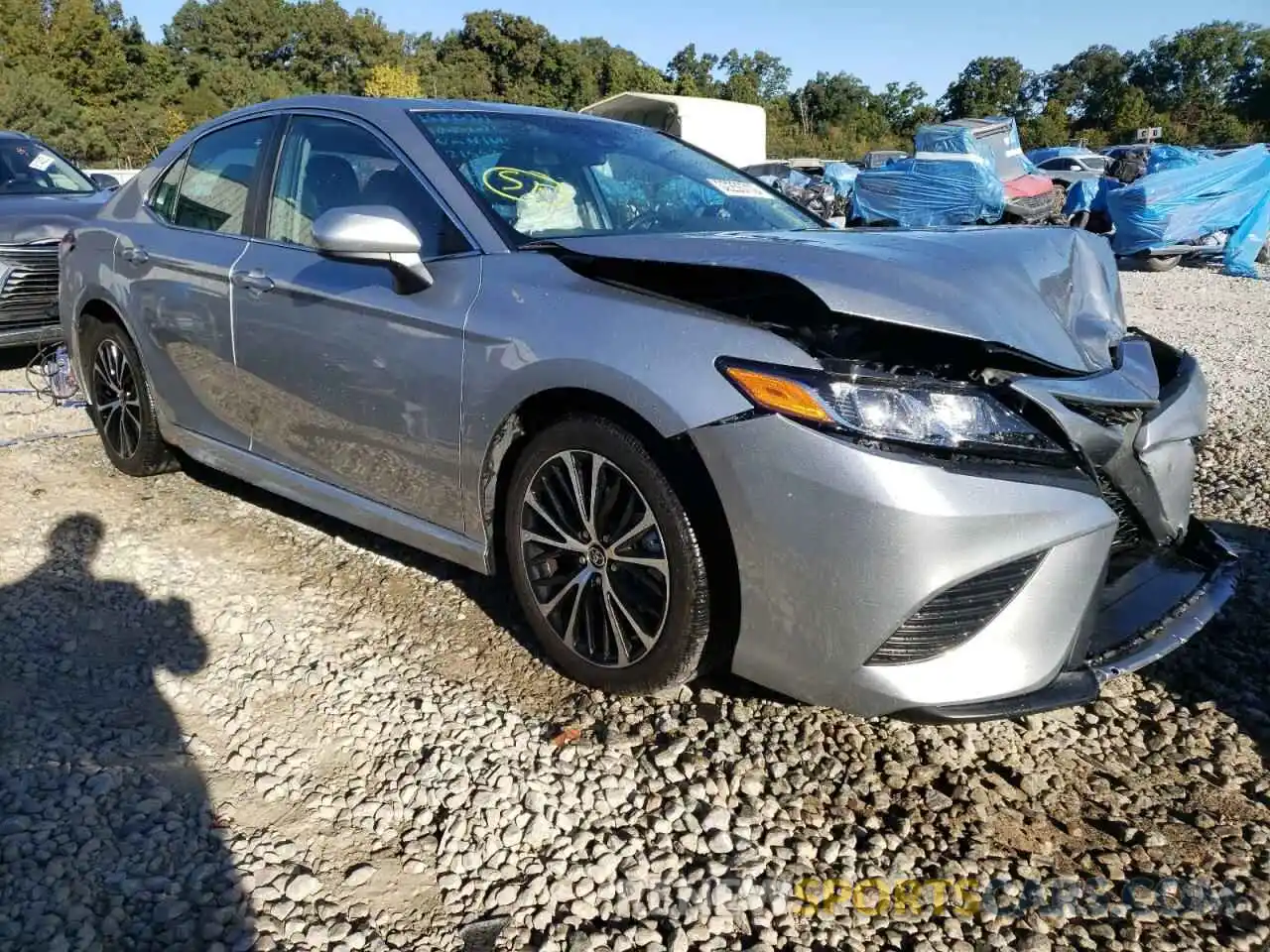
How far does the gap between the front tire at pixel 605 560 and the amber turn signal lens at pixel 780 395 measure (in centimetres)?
31

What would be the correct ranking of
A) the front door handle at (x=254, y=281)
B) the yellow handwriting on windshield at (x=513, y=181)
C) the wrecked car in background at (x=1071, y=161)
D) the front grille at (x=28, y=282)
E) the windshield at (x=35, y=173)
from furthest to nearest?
the wrecked car in background at (x=1071, y=161) → the windshield at (x=35, y=173) → the front grille at (x=28, y=282) → the front door handle at (x=254, y=281) → the yellow handwriting on windshield at (x=513, y=181)

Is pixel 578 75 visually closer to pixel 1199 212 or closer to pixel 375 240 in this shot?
pixel 1199 212

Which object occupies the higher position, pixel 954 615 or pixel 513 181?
pixel 513 181

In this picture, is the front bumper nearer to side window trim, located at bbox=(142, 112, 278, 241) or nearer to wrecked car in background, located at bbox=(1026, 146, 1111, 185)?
side window trim, located at bbox=(142, 112, 278, 241)

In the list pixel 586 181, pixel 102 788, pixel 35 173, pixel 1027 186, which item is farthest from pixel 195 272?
pixel 1027 186

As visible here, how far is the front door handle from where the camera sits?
10.4 ft

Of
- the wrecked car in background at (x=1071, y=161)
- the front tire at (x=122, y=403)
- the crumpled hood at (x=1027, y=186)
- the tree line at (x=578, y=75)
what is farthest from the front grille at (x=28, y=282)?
the tree line at (x=578, y=75)

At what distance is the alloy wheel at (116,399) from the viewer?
13.8 feet

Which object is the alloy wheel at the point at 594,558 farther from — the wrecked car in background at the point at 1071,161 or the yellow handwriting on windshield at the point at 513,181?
the wrecked car in background at the point at 1071,161

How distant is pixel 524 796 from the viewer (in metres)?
2.20

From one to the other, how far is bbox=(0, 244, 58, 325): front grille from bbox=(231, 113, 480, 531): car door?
3.77 meters

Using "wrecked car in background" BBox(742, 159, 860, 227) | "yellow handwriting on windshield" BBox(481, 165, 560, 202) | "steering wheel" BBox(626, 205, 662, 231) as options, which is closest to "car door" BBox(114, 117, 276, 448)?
"yellow handwriting on windshield" BBox(481, 165, 560, 202)

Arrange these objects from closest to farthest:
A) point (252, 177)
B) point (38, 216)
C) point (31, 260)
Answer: point (252, 177)
point (31, 260)
point (38, 216)

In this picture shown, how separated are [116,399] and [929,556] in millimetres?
3907
